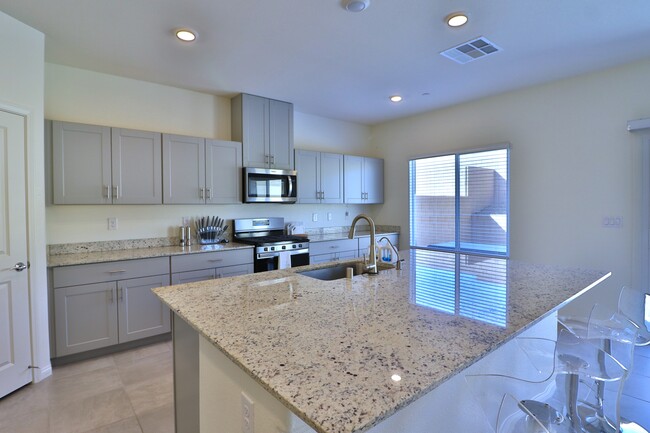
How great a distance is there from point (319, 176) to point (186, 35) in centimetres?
258

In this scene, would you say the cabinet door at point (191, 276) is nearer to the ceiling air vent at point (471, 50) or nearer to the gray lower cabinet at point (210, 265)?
the gray lower cabinet at point (210, 265)

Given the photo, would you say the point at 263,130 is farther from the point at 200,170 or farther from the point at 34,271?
the point at 34,271

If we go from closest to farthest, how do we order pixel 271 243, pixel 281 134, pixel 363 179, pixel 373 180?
pixel 271 243 < pixel 281 134 < pixel 363 179 < pixel 373 180

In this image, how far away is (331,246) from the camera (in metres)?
4.64

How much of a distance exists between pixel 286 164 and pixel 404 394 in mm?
3900

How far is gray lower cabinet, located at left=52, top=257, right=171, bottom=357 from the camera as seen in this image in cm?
281

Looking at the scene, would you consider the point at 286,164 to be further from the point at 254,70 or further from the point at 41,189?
the point at 41,189

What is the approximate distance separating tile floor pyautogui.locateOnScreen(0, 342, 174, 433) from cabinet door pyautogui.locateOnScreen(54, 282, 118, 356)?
7.1 inches

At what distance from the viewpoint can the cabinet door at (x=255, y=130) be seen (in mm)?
4051

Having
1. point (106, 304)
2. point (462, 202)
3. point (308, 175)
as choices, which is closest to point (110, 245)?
point (106, 304)

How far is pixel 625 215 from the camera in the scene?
10.9ft

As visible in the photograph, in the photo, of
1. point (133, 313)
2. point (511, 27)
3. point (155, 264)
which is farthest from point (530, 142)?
point (133, 313)

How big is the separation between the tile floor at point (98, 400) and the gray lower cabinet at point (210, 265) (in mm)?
771

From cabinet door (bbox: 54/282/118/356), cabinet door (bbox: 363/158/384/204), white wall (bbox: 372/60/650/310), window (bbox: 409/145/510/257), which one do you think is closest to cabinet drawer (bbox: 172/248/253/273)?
cabinet door (bbox: 54/282/118/356)
